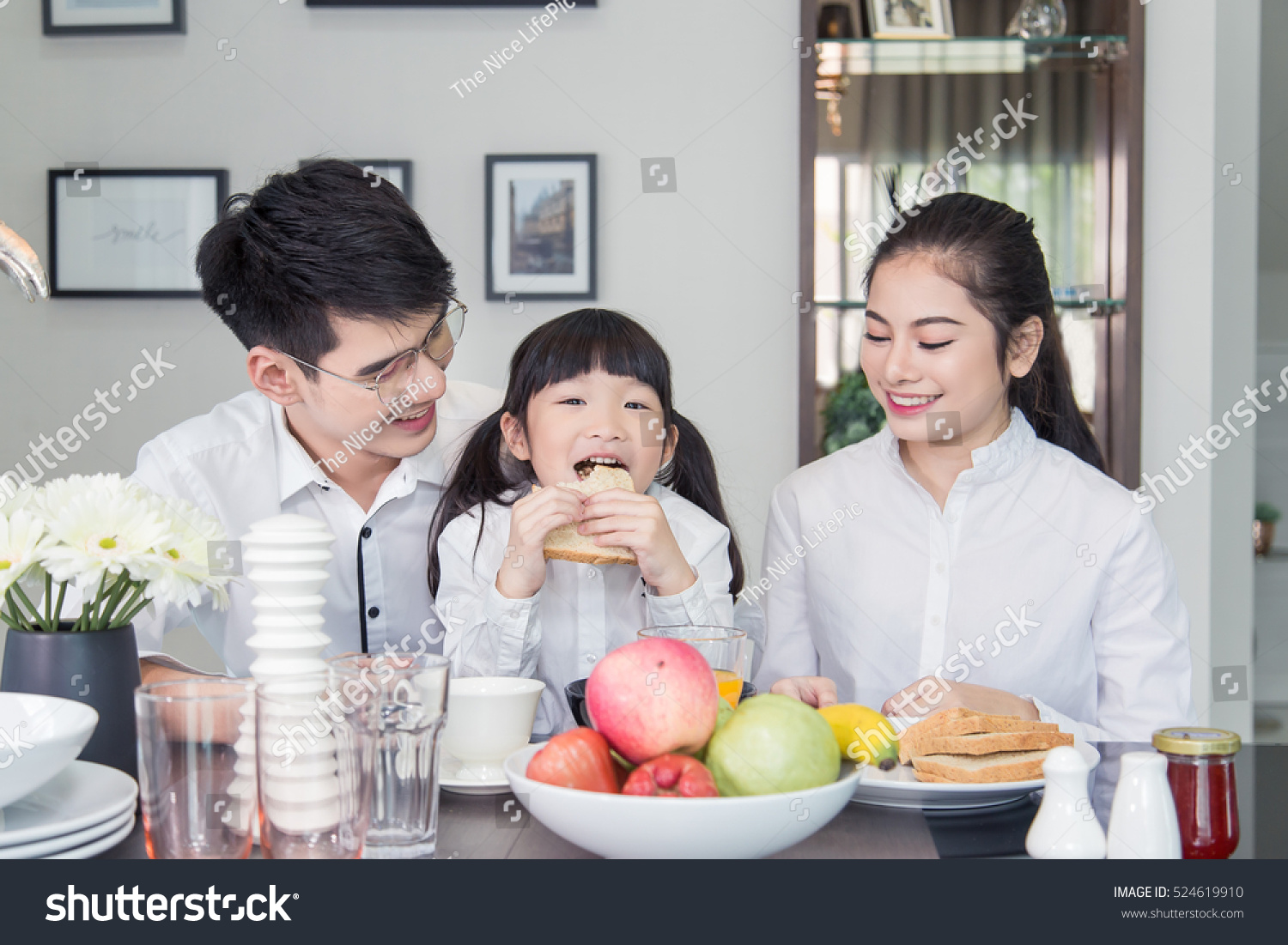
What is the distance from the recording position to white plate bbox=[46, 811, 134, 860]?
0.83m

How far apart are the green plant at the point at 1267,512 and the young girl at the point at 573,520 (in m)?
2.45

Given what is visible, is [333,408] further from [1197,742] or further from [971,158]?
[971,158]

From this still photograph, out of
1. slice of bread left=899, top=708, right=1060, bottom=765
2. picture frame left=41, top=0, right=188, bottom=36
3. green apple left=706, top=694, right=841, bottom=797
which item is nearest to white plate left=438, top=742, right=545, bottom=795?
green apple left=706, top=694, right=841, bottom=797

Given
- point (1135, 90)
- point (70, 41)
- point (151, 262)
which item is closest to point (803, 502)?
point (1135, 90)

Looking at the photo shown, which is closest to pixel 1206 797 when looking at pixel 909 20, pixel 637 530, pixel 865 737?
pixel 865 737

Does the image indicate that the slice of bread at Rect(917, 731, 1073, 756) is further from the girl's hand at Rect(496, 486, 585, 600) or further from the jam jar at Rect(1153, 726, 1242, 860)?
the girl's hand at Rect(496, 486, 585, 600)

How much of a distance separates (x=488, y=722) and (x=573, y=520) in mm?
497

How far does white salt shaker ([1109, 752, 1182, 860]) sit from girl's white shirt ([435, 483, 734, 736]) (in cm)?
78

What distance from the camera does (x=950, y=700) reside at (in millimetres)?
1250

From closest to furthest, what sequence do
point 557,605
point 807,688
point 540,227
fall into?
1. point 807,688
2. point 557,605
3. point 540,227

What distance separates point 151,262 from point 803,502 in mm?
2080

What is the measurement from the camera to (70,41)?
2.93 m

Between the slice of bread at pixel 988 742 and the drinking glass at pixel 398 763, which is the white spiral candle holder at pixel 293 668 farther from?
the slice of bread at pixel 988 742
